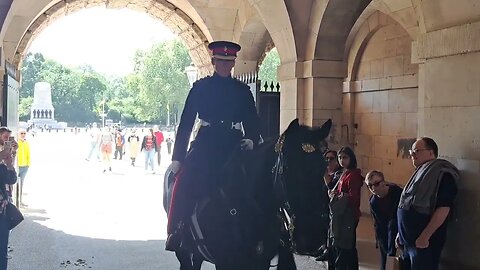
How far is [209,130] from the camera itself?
3.56 m

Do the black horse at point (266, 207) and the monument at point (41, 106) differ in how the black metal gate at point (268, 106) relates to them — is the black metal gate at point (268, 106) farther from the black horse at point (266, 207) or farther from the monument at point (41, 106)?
the monument at point (41, 106)

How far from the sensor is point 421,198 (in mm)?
3711

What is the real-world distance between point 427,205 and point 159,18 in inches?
396

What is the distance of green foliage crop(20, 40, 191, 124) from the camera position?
41.9 m

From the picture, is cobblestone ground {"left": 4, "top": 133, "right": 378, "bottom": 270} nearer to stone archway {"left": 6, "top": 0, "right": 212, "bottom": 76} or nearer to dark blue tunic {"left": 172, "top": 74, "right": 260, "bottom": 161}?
dark blue tunic {"left": 172, "top": 74, "right": 260, "bottom": 161}

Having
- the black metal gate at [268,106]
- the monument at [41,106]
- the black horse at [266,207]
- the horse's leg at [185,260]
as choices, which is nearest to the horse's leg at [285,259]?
the black horse at [266,207]

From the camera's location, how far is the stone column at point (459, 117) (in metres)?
3.73

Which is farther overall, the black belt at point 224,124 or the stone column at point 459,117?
the stone column at point 459,117

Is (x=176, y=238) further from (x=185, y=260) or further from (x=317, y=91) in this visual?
(x=317, y=91)

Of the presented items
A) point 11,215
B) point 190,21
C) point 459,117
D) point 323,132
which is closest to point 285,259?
point 323,132

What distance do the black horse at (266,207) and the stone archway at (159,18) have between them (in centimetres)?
836

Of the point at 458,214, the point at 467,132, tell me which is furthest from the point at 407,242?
the point at 467,132

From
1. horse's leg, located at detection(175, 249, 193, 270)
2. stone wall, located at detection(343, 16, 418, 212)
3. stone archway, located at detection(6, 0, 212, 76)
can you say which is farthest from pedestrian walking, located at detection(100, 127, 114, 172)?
horse's leg, located at detection(175, 249, 193, 270)

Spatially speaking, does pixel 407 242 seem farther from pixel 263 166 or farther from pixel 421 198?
pixel 263 166
